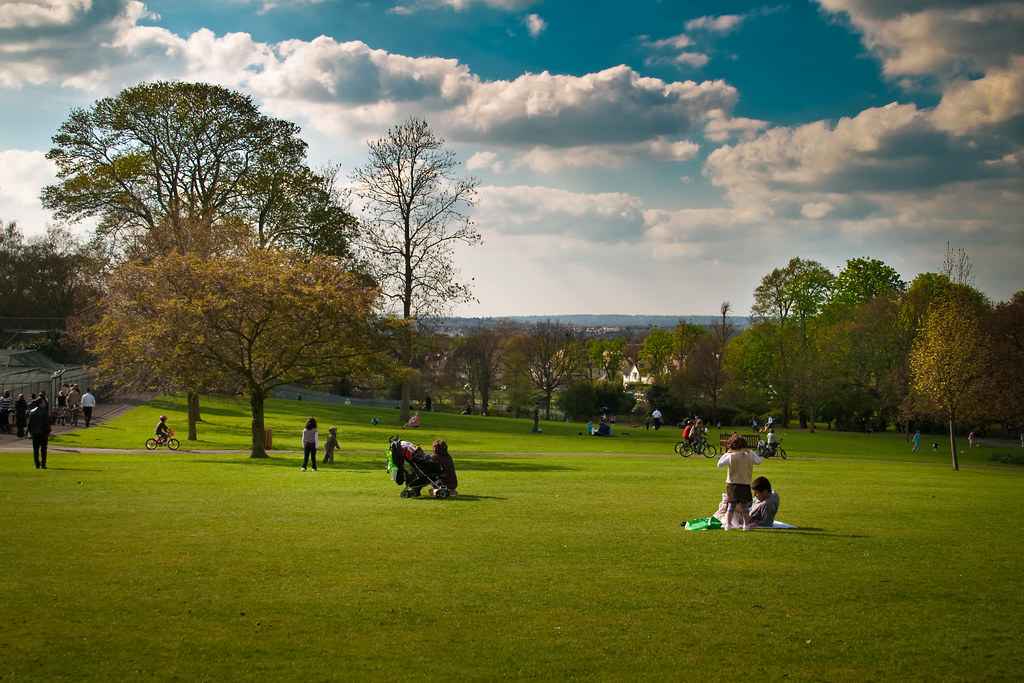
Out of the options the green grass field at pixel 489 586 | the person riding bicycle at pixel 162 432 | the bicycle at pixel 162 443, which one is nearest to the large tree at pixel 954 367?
the green grass field at pixel 489 586

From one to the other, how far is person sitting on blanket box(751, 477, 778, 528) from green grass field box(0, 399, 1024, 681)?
0.74 metres

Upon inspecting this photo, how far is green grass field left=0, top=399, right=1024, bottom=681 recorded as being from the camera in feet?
30.6

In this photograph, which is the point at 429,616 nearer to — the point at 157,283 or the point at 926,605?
the point at 926,605

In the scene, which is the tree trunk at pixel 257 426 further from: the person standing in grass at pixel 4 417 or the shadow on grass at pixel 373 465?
the person standing in grass at pixel 4 417

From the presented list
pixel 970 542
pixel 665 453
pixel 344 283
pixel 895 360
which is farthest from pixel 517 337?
pixel 970 542

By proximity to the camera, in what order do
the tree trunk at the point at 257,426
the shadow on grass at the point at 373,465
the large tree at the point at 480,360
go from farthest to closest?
the large tree at the point at 480,360, the tree trunk at the point at 257,426, the shadow on grass at the point at 373,465

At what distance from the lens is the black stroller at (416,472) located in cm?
2217

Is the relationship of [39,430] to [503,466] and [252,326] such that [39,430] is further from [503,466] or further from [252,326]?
[503,466]

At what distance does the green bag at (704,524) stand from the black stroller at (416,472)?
670cm

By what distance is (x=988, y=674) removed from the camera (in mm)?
9234

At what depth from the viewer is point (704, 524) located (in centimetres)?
1739

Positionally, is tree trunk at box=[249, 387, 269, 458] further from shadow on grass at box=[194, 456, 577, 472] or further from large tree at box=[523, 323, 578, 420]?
large tree at box=[523, 323, 578, 420]

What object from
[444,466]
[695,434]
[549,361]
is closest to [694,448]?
[695,434]

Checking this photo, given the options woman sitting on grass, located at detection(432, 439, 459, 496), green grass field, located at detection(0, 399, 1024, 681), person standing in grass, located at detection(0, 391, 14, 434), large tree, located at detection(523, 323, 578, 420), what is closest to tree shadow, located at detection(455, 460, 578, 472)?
green grass field, located at detection(0, 399, 1024, 681)
